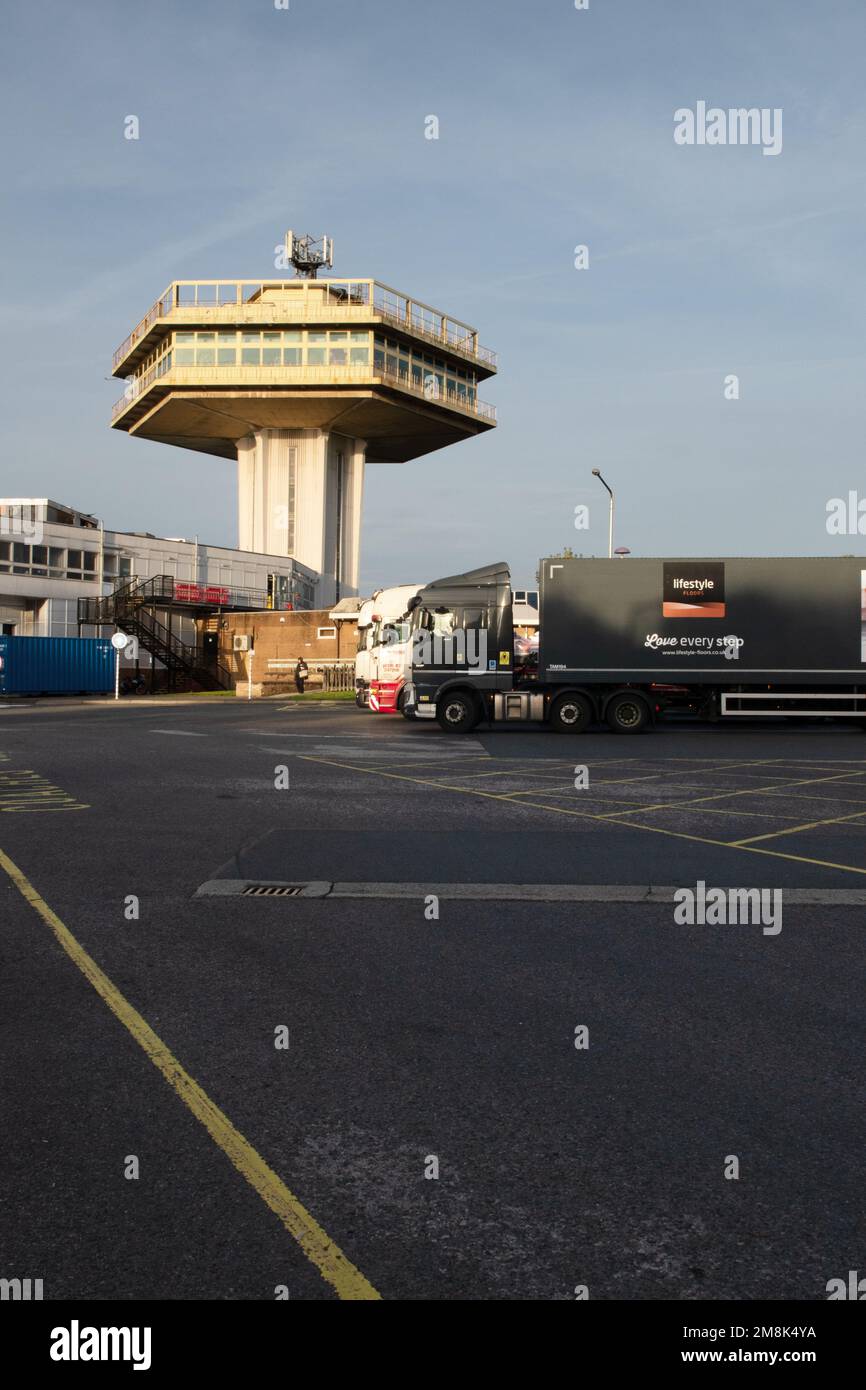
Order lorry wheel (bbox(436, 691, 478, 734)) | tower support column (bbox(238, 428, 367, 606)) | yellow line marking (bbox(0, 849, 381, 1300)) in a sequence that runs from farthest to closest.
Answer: tower support column (bbox(238, 428, 367, 606)) < lorry wheel (bbox(436, 691, 478, 734)) < yellow line marking (bbox(0, 849, 381, 1300))

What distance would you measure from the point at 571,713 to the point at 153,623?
116 ft

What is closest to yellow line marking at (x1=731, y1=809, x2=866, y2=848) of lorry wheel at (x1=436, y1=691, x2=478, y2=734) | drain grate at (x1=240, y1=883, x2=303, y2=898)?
drain grate at (x1=240, y1=883, x2=303, y2=898)

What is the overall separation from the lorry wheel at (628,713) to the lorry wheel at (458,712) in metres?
3.28

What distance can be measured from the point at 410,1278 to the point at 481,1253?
0.25 m

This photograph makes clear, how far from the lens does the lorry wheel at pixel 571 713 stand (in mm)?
24438

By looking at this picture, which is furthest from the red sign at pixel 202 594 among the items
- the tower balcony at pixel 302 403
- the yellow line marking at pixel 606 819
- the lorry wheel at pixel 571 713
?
the yellow line marking at pixel 606 819

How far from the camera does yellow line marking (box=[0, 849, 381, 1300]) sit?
301 centimetres

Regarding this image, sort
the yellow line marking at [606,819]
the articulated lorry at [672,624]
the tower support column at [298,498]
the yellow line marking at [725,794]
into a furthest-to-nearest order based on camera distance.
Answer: the tower support column at [298,498]
the articulated lorry at [672,624]
the yellow line marking at [725,794]
the yellow line marking at [606,819]

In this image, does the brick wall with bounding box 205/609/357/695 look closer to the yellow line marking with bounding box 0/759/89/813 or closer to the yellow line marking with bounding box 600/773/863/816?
the yellow line marking with bounding box 0/759/89/813

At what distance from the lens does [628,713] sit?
24.5 metres

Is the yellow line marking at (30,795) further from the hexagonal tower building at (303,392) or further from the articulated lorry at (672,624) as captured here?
the hexagonal tower building at (303,392)

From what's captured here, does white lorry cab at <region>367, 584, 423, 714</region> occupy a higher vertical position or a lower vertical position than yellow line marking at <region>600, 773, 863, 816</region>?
higher

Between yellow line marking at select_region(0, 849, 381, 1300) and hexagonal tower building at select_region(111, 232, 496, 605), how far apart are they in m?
57.9

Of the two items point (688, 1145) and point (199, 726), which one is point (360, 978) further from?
point (199, 726)
